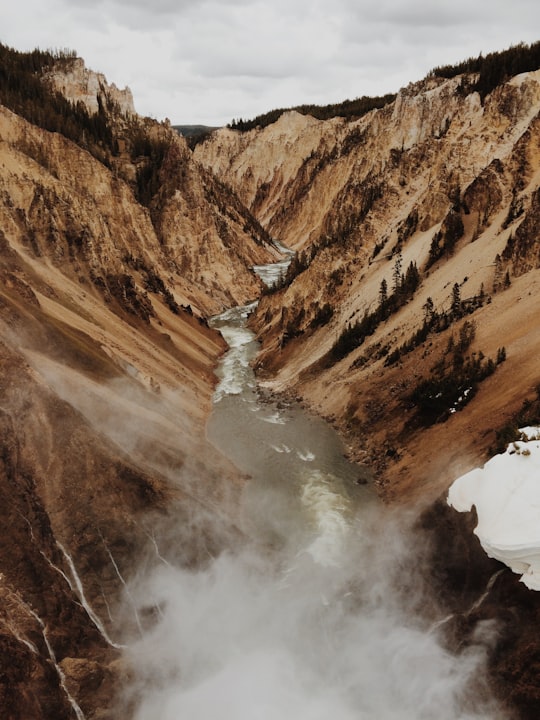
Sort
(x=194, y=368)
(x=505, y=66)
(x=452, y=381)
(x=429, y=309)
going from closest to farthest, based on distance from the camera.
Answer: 1. (x=452, y=381)
2. (x=429, y=309)
3. (x=194, y=368)
4. (x=505, y=66)

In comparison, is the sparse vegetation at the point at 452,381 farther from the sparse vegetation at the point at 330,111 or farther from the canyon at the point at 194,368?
the sparse vegetation at the point at 330,111

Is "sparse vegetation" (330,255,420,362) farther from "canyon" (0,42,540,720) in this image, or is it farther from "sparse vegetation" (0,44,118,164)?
"sparse vegetation" (0,44,118,164)

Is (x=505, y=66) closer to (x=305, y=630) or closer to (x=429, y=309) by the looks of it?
(x=429, y=309)

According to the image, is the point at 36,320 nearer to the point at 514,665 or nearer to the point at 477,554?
the point at 477,554

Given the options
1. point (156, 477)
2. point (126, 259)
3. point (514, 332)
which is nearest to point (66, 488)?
point (156, 477)

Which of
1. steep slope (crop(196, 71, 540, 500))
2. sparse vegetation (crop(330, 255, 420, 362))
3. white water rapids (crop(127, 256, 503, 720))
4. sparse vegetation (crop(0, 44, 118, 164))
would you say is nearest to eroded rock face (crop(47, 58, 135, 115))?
sparse vegetation (crop(0, 44, 118, 164))

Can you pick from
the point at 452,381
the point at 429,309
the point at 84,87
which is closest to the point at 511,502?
the point at 452,381
